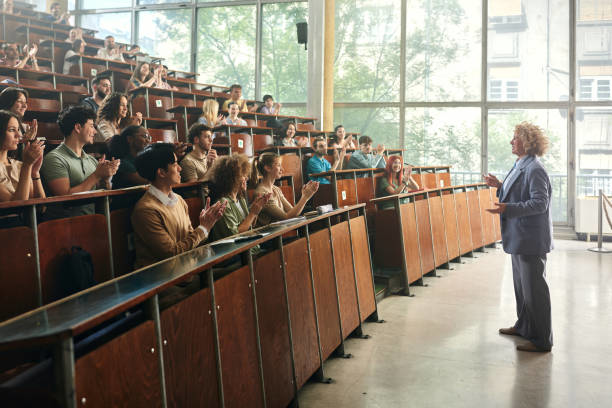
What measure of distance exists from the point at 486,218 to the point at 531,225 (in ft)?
12.9

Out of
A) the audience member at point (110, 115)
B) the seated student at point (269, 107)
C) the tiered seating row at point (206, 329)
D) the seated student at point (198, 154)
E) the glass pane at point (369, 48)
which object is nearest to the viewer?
the tiered seating row at point (206, 329)

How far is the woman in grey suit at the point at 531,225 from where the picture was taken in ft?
10.3

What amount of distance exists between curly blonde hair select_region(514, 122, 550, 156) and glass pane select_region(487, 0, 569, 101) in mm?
6407

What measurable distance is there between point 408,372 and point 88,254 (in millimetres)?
1866

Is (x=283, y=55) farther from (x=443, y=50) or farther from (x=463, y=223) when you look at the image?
(x=463, y=223)

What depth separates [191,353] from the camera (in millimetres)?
1581

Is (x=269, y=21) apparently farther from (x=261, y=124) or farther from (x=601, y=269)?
(x=601, y=269)

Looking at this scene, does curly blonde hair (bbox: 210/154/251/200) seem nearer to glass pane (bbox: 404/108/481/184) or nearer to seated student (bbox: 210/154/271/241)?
seated student (bbox: 210/154/271/241)

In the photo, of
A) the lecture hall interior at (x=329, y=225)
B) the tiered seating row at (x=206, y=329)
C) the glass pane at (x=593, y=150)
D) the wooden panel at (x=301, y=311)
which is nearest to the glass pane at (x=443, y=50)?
the lecture hall interior at (x=329, y=225)

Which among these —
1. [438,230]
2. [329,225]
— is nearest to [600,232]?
[438,230]

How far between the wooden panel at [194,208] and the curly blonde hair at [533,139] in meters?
1.99

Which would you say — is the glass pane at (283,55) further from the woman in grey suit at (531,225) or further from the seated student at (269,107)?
the woman in grey suit at (531,225)

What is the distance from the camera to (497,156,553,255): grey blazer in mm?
3115

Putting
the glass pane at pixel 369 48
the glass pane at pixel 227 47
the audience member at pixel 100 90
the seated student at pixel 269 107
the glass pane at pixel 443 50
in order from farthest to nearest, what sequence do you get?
1. the glass pane at pixel 227 47
2. the glass pane at pixel 369 48
3. the glass pane at pixel 443 50
4. the seated student at pixel 269 107
5. the audience member at pixel 100 90
